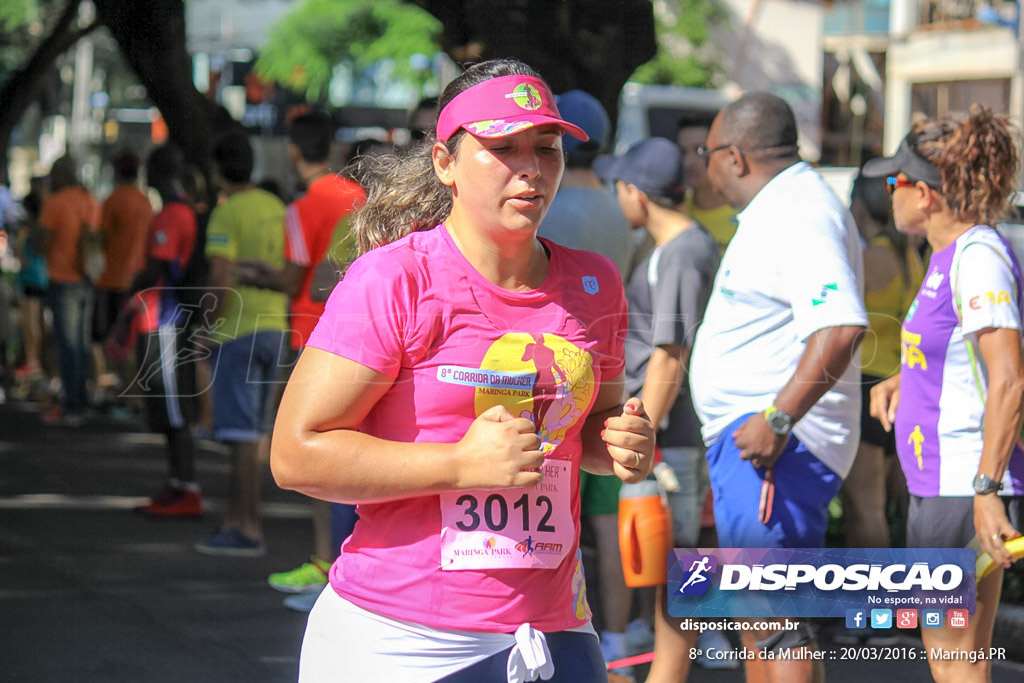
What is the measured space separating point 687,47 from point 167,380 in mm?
29976

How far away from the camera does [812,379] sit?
10.9 feet

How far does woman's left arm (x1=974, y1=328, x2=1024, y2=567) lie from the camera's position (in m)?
3.38

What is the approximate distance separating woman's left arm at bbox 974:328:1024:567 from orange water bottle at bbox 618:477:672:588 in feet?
3.09

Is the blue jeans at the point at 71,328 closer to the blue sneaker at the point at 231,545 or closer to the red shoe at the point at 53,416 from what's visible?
the red shoe at the point at 53,416

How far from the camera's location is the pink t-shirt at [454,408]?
2238mm

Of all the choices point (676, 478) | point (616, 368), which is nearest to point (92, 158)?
point (676, 478)

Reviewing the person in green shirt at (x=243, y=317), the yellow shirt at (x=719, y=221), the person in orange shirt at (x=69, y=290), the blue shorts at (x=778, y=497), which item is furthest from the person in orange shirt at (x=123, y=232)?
the blue shorts at (x=778, y=497)

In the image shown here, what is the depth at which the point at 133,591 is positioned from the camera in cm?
564

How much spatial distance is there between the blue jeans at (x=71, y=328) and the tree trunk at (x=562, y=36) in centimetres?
432

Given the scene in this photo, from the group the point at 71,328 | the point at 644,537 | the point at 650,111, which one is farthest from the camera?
the point at 650,111

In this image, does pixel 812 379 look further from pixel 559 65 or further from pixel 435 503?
pixel 559 65

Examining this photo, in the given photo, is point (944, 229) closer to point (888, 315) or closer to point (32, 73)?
point (888, 315)

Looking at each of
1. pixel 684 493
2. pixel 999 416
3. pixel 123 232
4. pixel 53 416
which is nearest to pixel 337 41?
pixel 53 416

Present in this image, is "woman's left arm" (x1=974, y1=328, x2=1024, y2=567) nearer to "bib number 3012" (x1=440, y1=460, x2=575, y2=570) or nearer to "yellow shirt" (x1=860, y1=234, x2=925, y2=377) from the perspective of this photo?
"bib number 3012" (x1=440, y1=460, x2=575, y2=570)
